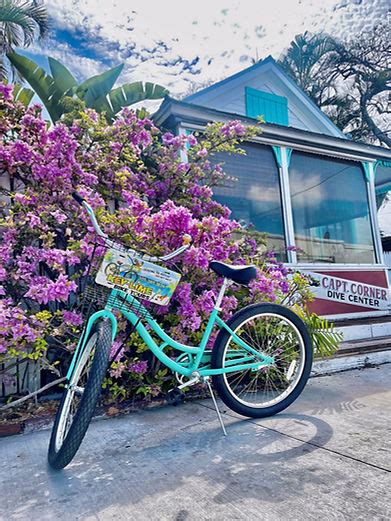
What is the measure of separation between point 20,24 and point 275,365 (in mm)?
11913

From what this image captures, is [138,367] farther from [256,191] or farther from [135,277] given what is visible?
[256,191]

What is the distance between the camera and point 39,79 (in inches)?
223

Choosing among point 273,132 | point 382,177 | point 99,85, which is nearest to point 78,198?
point 273,132

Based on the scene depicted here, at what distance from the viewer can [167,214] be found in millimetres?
2434

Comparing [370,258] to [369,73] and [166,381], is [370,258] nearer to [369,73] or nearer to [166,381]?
[166,381]

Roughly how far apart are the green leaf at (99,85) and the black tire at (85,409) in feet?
18.2

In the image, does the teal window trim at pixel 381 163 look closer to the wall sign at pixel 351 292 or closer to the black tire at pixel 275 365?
the wall sign at pixel 351 292

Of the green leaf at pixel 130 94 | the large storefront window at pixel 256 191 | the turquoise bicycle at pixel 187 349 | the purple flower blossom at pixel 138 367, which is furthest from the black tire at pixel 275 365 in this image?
the green leaf at pixel 130 94

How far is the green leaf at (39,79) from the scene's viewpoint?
563 centimetres

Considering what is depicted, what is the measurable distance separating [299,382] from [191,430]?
753 millimetres

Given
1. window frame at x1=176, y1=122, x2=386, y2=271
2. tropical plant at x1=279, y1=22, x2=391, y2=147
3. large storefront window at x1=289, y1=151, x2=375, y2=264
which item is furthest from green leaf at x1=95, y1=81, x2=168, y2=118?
tropical plant at x1=279, y1=22, x2=391, y2=147

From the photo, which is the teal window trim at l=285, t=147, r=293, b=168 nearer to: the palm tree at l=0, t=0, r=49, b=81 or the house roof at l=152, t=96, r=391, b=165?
the house roof at l=152, t=96, r=391, b=165

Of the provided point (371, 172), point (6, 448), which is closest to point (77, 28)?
point (371, 172)

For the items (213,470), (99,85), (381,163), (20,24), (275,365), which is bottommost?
(213,470)
